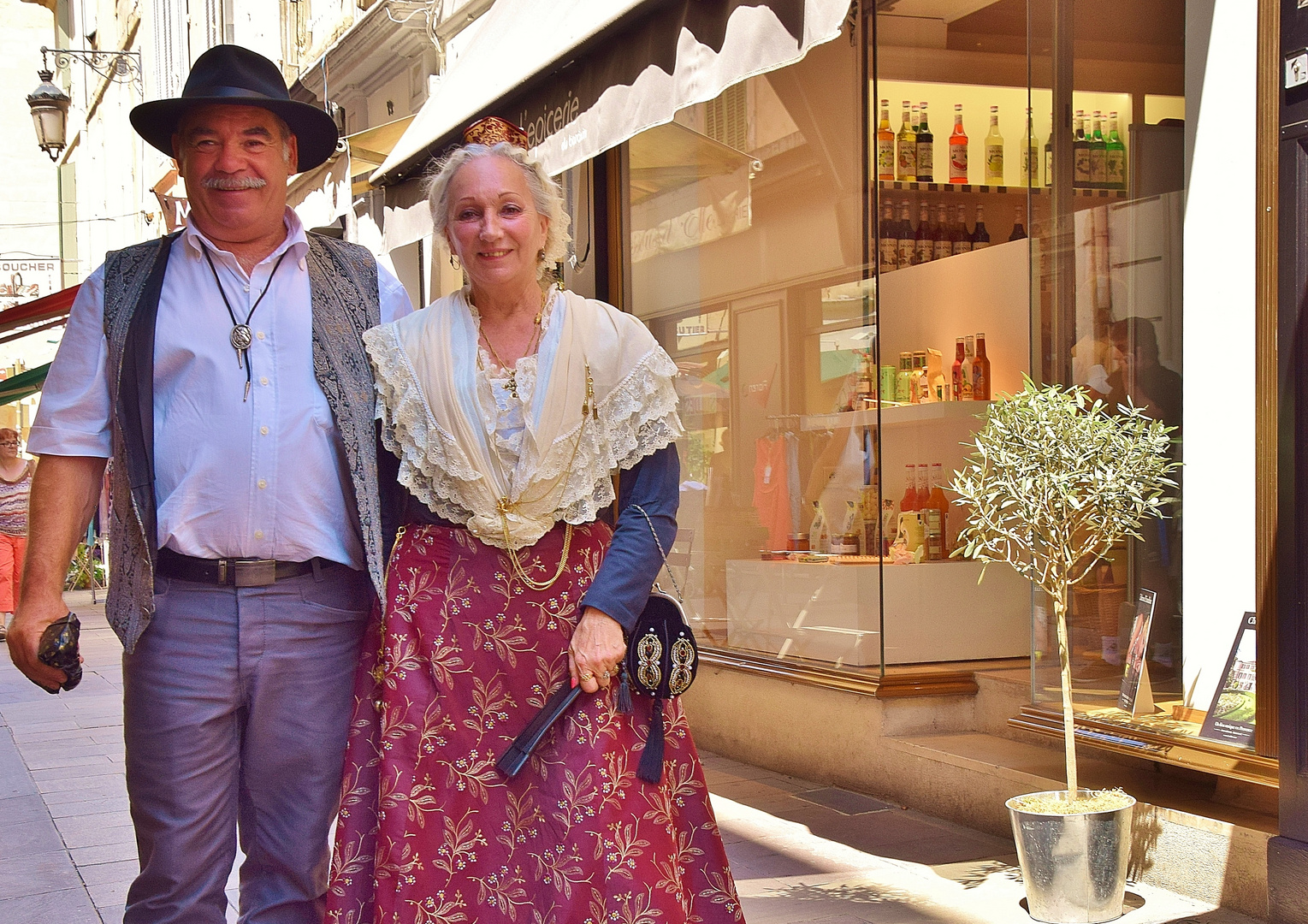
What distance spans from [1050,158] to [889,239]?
1399 millimetres

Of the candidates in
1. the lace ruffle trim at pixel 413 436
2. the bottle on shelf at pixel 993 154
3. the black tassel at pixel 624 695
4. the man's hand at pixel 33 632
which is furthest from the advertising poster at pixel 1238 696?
the man's hand at pixel 33 632

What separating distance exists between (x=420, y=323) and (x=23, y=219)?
35674 mm

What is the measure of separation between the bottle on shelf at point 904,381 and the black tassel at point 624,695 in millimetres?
3973

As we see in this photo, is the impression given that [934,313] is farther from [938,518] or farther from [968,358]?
[938,518]

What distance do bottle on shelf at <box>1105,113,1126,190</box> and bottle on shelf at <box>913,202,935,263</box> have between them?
1784 millimetres

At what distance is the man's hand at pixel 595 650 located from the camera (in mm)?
2605

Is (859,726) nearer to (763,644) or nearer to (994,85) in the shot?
(763,644)

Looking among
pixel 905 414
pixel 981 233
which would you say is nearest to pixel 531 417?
pixel 905 414

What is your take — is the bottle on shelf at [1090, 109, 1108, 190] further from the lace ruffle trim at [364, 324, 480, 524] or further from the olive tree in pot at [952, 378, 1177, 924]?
the lace ruffle trim at [364, 324, 480, 524]

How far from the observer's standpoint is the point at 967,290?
670cm

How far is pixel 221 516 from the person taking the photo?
8.74ft

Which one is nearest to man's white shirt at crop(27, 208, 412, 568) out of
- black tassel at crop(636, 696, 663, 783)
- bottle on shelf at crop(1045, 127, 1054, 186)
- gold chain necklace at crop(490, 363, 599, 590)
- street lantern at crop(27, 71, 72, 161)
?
gold chain necklace at crop(490, 363, 599, 590)

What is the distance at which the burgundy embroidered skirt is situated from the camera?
2574 mm

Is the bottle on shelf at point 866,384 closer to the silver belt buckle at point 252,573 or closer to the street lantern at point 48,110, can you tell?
the silver belt buckle at point 252,573
